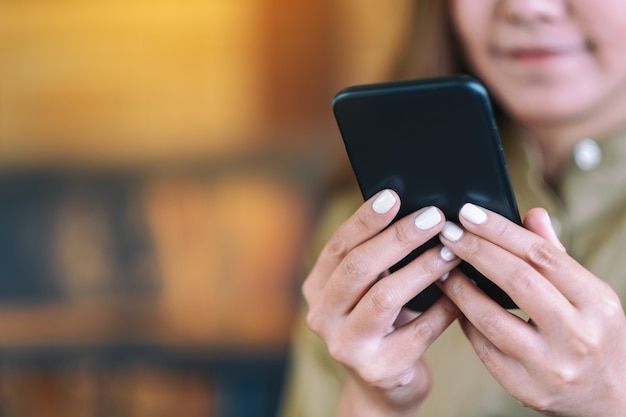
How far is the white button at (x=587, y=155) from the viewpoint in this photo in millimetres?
764

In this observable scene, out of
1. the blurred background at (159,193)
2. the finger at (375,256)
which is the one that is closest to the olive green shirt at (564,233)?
the finger at (375,256)

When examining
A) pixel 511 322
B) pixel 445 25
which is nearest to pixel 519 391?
pixel 511 322

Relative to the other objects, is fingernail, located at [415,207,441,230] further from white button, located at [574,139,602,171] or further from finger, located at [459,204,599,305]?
white button, located at [574,139,602,171]

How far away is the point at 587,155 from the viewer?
0.77 m

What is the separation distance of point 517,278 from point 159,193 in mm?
1229

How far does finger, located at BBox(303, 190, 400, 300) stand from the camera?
0.54 m

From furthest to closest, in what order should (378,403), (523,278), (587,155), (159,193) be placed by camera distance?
(159,193)
(587,155)
(378,403)
(523,278)

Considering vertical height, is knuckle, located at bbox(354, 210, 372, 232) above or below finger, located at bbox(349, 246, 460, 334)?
above

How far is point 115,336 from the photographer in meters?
1.66

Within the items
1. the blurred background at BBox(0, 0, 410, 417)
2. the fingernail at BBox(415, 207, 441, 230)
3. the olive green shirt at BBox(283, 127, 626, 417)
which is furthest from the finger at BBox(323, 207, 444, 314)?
the blurred background at BBox(0, 0, 410, 417)

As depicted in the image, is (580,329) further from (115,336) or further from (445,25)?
(115,336)

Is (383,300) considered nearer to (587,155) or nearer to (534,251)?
(534,251)

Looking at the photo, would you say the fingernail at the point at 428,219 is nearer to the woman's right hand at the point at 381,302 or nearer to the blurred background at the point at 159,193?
the woman's right hand at the point at 381,302

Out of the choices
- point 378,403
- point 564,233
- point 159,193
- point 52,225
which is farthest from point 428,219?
point 52,225
